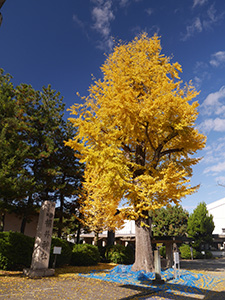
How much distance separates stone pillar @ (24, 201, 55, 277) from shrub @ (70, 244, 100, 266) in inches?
204

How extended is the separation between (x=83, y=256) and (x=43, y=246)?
5695 millimetres

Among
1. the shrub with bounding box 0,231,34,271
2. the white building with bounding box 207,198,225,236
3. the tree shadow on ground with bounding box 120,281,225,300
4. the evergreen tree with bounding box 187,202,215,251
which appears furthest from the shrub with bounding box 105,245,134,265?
the white building with bounding box 207,198,225,236

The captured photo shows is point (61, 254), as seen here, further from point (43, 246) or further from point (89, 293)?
point (89, 293)

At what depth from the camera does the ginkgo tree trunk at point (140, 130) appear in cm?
827

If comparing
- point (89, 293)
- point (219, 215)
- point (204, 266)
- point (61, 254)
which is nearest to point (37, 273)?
point (89, 293)

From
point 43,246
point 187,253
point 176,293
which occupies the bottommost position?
point 176,293

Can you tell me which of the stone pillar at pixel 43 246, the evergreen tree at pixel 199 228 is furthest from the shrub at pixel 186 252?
the stone pillar at pixel 43 246

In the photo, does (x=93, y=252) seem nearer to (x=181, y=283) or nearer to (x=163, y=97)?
(x=181, y=283)

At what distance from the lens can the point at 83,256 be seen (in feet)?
47.7

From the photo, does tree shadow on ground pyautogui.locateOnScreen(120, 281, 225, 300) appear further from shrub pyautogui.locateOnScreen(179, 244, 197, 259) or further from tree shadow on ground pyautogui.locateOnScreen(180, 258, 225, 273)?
shrub pyautogui.locateOnScreen(179, 244, 197, 259)

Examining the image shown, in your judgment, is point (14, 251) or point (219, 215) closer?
point (14, 251)

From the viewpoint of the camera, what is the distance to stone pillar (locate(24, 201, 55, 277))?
9.06 m

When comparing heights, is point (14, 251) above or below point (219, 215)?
below

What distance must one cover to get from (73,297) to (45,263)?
4515 millimetres
